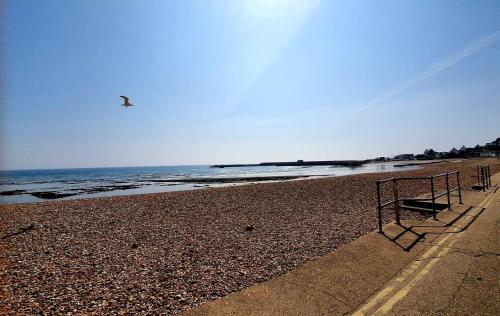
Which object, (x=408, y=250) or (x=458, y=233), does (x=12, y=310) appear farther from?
(x=458, y=233)

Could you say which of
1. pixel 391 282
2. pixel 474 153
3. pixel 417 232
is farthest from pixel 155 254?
pixel 474 153

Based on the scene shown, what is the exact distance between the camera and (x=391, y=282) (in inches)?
198

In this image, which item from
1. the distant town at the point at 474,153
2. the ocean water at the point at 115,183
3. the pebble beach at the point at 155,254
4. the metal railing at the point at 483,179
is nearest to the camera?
the pebble beach at the point at 155,254

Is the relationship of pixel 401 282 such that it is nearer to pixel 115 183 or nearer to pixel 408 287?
pixel 408 287

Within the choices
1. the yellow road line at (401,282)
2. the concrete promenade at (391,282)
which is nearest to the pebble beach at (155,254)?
the concrete promenade at (391,282)

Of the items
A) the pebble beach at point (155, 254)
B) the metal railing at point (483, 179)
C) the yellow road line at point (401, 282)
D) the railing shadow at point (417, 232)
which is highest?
the metal railing at point (483, 179)

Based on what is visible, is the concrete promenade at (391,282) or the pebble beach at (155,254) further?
the pebble beach at (155,254)

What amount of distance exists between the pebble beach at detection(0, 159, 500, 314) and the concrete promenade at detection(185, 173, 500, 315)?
694mm

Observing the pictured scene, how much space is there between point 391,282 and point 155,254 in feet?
18.7

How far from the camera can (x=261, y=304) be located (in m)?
4.56

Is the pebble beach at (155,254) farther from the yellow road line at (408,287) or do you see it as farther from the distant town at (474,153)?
the distant town at (474,153)

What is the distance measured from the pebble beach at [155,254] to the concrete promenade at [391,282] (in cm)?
69

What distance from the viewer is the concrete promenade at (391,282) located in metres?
4.22

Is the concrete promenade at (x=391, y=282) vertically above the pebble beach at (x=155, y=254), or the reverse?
the concrete promenade at (x=391, y=282)
